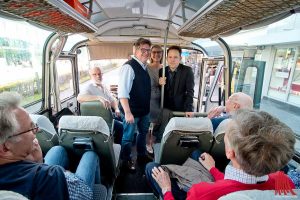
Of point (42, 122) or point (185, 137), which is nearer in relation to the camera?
point (42, 122)

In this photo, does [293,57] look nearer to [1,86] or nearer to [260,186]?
[260,186]

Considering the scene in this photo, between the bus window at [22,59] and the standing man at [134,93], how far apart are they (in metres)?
1.04

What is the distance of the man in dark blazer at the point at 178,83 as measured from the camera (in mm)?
2904

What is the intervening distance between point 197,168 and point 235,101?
695 mm

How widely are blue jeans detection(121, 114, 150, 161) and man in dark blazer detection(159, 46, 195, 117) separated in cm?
55

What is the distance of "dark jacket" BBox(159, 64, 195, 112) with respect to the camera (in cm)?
294

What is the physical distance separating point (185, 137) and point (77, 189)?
0.89 meters

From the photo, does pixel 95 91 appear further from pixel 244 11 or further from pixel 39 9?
pixel 244 11

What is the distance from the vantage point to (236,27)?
78.9 inches

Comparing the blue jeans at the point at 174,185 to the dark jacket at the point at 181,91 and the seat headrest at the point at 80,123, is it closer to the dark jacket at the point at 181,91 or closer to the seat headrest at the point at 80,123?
the seat headrest at the point at 80,123

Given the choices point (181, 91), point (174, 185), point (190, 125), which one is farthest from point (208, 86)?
point (174, 185)

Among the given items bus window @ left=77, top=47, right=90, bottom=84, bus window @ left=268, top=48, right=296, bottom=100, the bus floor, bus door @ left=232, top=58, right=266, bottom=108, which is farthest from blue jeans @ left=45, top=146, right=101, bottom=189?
bus window @ left=268, top=48, right=296, bottom=100

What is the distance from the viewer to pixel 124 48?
4590 mm

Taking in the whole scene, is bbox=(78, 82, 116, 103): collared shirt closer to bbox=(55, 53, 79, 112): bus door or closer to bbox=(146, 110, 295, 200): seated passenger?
bbox=(55, 53, 79, 112): bus door
